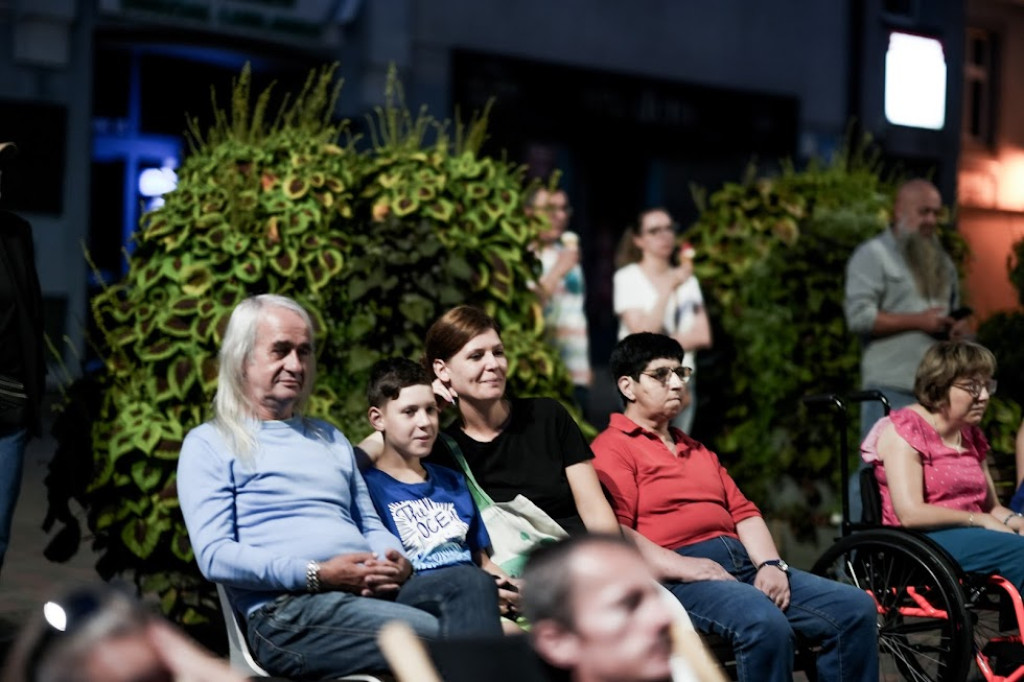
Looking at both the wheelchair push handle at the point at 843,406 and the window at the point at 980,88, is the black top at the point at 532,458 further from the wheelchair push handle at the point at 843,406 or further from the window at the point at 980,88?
the window at the point at 980,88

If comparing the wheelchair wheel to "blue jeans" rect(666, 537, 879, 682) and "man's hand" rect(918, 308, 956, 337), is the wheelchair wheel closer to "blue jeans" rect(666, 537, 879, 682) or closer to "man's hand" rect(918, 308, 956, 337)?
"blue jeans" rect(666, 537, 879, 682)

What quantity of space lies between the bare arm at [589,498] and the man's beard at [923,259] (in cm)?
328

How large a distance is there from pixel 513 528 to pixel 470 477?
206 millimetres

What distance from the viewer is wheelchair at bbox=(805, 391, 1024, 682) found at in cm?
511

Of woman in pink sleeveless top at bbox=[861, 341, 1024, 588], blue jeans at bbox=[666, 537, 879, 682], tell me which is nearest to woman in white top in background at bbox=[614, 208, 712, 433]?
woman in pink sleeveless top at bbox=[861, 341, 1024, 588]

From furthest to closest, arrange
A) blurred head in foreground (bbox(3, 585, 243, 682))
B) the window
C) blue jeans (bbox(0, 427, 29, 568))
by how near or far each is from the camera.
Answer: the window, blue jeans (bbox(0, 427, 29, 568)), blurred head in foreground (bbox(3, 585, 243, 682))

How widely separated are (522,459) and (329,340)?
152 centimetres

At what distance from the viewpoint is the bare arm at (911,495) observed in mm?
5578

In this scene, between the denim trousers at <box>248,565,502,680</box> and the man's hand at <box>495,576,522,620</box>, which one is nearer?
the denim trousers at <box>248,565,502,680</box>

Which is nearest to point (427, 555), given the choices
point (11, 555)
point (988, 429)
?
point (11, 555)

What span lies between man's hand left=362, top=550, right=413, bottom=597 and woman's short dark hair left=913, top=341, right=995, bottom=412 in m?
2.45

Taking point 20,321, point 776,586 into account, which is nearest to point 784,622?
point 776,586

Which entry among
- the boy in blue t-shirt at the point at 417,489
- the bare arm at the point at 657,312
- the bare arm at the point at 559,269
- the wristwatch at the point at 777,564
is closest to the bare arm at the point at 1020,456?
the wristwatch at the point at 777,564

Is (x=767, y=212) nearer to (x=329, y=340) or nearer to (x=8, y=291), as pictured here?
(x=329, y=340)
